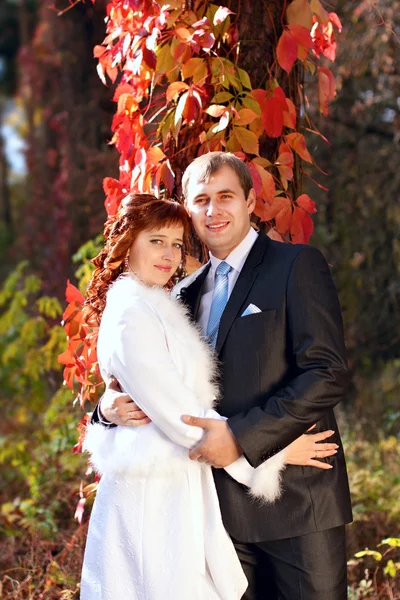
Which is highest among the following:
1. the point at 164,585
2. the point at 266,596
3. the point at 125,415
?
the point at 125,415

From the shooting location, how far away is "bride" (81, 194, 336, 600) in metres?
2.39

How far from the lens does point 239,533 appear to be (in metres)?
2.49

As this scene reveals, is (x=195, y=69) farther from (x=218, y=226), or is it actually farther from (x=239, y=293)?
(x=239, y=293)

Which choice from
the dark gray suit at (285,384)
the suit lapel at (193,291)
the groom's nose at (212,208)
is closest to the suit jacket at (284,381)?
the dark gray suit at (285,384)

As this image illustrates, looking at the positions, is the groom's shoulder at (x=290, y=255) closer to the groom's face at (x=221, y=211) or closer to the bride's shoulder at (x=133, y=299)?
the groom's face at (x=221, y=211)

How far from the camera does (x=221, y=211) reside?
265 centimetres

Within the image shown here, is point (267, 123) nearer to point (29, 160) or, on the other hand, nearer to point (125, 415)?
point (125, 415)

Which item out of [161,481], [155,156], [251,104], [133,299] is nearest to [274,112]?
[251,104]

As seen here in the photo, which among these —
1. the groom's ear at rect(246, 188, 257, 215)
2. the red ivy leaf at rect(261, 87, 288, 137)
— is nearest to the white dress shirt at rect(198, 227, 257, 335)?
the groom's ear at rect(246, 188, 257, 215)

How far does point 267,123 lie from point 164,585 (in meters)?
1.82

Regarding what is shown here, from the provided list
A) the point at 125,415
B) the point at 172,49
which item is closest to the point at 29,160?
the point at 172,49

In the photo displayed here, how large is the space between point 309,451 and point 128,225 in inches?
39.0

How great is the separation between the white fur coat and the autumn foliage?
0.76 meters

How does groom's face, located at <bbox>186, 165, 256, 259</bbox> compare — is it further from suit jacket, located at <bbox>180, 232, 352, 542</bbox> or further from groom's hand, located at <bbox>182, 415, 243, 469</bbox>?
groom's hand, located at <bbox>182, 415, 243, 469</bbox>
